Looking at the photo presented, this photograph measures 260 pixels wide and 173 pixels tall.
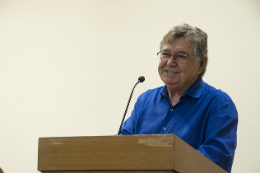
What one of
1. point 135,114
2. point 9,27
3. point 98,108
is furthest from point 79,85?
point 135,114

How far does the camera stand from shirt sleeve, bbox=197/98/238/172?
1.86 metres

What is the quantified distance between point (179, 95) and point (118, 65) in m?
1.61

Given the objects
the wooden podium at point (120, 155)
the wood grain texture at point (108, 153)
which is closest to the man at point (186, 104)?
the wooden podium at point (120, 155)

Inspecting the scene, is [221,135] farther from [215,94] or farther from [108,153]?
[108,153]

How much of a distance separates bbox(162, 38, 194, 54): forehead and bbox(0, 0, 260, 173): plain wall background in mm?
1210

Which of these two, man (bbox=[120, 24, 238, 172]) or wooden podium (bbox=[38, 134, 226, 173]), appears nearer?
wooden podium (bbox=[38, 134, 226, 173])

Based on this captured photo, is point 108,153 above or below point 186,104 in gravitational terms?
below

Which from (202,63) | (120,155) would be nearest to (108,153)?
(120,155)

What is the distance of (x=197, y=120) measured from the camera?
2.10 m

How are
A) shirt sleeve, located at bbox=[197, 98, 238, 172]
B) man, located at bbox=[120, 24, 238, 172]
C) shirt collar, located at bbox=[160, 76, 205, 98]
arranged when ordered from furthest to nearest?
shirt collar, located at bbox=[160, 76, 205, 98] < man, located at bbox=[120, 24, 238, 172] < shirt sleeve, located at bbox=[197, 98, 238, 172]

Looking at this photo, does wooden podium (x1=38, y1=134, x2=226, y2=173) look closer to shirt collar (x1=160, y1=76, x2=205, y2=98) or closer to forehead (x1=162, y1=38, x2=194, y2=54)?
shirt collar (x1=160, y1=76, x2=205, y2=98)

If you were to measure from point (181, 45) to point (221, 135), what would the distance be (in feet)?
2.10

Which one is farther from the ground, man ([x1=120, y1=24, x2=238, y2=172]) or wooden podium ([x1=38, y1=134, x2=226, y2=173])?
man ([x1=120, y1=24, x2=238, y2=172])

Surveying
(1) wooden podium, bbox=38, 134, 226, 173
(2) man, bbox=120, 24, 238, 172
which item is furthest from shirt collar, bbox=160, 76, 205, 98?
(1) wooden podium, bbox=38, 134, 226, 173
